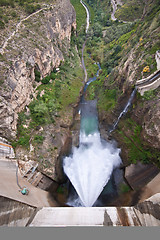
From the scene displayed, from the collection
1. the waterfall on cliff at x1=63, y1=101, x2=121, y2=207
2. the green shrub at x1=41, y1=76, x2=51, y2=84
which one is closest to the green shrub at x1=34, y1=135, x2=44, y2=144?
the waterfall on cliff at x1=63, y1=101, x2=121, y2=207

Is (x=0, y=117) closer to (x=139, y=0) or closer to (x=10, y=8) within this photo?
(x=10, y=8)

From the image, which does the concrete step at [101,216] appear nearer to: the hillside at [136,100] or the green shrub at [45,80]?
the hillside at [136,100]

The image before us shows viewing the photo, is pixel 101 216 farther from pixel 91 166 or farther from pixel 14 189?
pixel 14 189

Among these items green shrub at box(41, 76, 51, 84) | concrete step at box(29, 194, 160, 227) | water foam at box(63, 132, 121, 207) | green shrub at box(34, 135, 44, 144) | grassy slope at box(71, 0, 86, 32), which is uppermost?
grassy slope at box(71, 0, 86, 32)

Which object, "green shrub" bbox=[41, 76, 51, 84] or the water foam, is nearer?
the water foam

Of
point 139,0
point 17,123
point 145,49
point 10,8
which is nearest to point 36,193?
point 17,123

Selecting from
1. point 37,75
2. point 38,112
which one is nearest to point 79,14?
point 37,75

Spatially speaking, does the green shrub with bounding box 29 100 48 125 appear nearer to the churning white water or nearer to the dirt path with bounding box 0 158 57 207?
the churning white water
